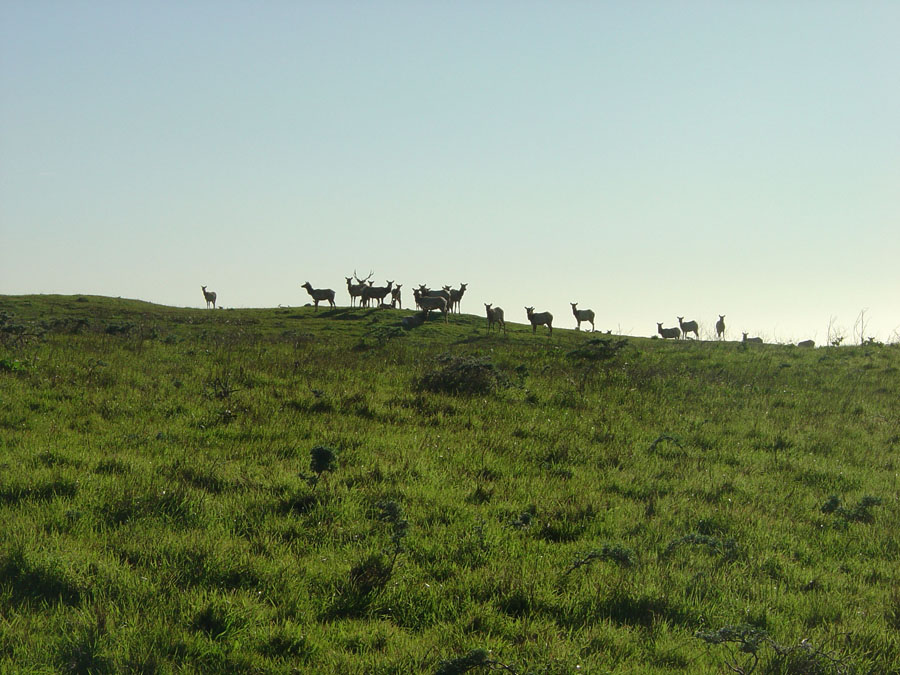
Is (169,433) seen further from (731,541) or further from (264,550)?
(731,541)

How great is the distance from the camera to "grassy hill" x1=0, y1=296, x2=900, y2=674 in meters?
5.93

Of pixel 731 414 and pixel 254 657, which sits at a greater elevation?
pixel 731 414

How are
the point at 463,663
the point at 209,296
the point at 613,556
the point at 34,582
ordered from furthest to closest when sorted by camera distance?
the point at 209,296, the point at 613,556, the point at 34,582, the point at 463,663

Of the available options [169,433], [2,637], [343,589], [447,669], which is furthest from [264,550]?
[169,433]

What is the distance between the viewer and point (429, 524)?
28.6 feet

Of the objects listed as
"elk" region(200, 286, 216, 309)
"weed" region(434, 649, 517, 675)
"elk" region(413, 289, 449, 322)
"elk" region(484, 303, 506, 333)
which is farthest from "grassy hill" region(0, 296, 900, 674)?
"elk" region(200, 286, 216, 309)

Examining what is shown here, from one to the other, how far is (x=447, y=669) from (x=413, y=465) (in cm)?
556

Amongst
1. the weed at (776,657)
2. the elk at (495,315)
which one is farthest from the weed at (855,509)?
the elk at (495,315)

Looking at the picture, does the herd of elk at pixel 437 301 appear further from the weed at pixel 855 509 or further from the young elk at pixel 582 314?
the weed at pixel 855 509

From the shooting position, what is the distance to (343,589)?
6863 mm

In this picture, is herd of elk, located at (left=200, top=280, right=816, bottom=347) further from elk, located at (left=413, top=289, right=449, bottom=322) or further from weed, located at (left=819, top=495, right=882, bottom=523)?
weed, located at (left=819, top=495, right=882, bottom=523)

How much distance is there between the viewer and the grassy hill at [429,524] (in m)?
5.93

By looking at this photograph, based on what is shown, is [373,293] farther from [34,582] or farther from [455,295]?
[34,582]

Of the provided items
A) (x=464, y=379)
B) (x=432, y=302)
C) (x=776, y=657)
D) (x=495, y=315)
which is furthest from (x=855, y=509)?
(x=432, y=302)
